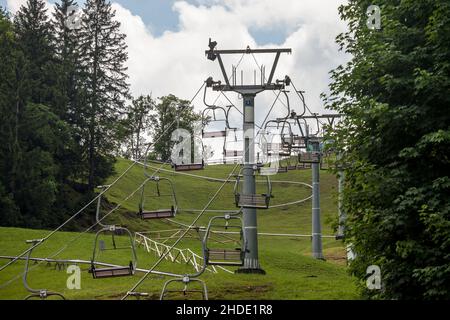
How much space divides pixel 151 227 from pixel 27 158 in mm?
16998

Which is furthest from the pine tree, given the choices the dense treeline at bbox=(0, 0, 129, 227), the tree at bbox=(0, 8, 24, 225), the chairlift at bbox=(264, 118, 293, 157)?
the chairlift at bbox=(264, 118, 293, 157)

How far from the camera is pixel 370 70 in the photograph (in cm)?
2073

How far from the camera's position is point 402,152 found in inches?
745

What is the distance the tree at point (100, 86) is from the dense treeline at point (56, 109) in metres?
0.11

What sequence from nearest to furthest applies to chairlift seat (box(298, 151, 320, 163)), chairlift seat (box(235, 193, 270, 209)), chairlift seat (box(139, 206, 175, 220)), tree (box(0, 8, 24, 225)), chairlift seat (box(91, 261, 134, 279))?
chairlift seat (box(91, 261, 134, 279)), chairlift seat (box(139, 206, 175, 220)), chairlift seat (box(235, 193, 270, 209)), chairlift seat (box(298, 151, 320, 163)), tree (box(0, 8, 24, 225))

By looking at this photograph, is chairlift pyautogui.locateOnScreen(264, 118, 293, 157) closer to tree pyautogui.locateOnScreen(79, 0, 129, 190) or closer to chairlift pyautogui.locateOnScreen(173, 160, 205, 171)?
chairlift pyautogui.locateOnScreen(173, 160, 205, 171)

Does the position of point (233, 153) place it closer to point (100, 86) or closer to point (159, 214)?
point (159, 214)

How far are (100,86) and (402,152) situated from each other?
203 ft

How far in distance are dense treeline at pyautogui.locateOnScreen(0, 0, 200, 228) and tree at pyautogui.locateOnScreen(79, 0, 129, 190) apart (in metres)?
0.11

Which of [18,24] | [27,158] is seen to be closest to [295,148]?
[27,158]

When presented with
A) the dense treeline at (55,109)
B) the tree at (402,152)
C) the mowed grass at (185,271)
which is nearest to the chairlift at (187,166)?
the mowed grass at (185,271)

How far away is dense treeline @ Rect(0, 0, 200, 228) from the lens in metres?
59.0

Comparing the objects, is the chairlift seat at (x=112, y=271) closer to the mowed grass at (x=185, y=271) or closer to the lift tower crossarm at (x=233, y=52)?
the mowed grass at (x=185, y=271)

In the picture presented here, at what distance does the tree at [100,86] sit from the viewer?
71125 mm
